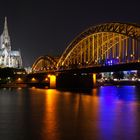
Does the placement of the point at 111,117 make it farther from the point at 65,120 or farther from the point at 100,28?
the point at 100,28

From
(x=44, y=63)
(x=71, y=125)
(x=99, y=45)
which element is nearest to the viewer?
(x=71, y=125)

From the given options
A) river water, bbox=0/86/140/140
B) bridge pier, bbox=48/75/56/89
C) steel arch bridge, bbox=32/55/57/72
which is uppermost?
steel arch bridge, bbox=32/55/57/72

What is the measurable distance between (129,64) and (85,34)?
39613 millimetres

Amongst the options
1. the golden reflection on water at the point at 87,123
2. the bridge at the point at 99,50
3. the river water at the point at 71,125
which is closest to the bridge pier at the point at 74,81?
the bridge at the point at 99,50

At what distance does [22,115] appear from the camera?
50000mm

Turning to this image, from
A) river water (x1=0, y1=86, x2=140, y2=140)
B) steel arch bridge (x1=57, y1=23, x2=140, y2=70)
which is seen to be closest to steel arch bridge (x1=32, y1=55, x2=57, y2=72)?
steel arch bridge (x1=57, y1=23, x2=140, y2=70)

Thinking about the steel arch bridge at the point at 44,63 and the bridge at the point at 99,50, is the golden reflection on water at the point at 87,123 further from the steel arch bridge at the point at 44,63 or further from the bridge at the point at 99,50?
the steel arch bridge at the point at 44,63

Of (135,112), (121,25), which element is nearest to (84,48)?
(121,25)

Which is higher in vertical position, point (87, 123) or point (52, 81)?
point (52, 81)

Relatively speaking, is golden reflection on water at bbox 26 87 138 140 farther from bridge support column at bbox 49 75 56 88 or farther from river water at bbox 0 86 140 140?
bridge support column at bbox 49 75 56 88

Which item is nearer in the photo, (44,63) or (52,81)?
(52,81)

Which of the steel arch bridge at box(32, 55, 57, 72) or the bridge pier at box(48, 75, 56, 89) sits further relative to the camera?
the steel arch bridge at box(32, 55, 57, 72)

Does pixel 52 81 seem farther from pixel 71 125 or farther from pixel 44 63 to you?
pixel 71 125

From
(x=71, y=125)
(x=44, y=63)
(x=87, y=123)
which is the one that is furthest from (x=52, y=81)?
(x=71, y=125)
